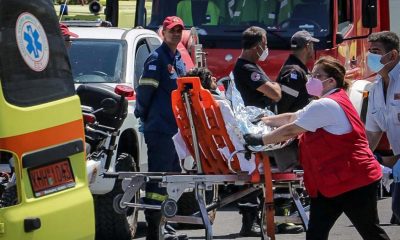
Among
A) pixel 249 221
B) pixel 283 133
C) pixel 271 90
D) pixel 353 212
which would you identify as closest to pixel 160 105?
pixel 271 90

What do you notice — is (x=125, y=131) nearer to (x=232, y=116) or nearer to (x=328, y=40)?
(x=232, y=116)

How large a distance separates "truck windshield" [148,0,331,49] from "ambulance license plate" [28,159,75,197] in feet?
24.7

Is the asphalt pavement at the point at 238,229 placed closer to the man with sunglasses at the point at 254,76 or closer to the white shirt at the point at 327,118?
the man with sunglasses at the point at 254,76

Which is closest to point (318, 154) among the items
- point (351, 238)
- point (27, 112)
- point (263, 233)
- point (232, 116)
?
point (232, 116)

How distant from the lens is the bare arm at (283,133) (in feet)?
24.8

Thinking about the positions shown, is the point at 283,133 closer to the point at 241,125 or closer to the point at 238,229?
the point at 241,125

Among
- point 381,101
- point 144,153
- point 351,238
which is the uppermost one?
point 381,101

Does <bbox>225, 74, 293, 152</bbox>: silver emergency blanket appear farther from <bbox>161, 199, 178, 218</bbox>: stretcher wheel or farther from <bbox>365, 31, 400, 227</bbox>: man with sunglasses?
<bbox>365, 31, 400, 227</bbox>: man with sunglasses

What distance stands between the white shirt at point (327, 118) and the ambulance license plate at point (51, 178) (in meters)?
1.82

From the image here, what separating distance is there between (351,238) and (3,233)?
523cm

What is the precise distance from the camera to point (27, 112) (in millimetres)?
6008

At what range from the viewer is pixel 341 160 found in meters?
7.42

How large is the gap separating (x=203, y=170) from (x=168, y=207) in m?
0.44

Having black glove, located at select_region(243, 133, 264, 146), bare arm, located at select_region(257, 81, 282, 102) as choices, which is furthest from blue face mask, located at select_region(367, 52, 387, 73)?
black glove, located at select_region(243, 133, 264, 146)
